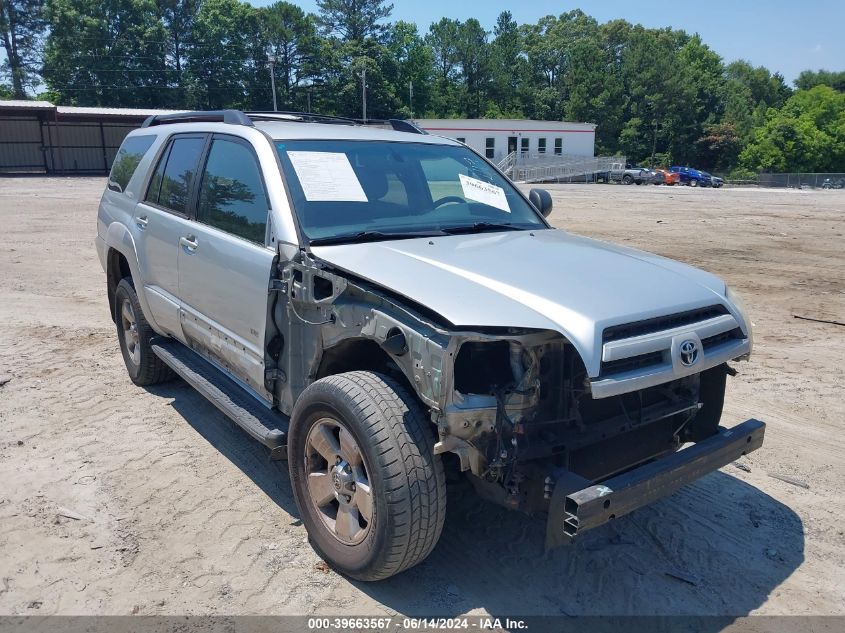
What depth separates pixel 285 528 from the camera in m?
3.71

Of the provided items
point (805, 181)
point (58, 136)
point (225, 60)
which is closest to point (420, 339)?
point (58, 136)

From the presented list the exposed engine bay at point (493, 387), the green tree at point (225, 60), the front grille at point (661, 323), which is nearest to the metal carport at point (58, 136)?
the green tree at point (225, 60)

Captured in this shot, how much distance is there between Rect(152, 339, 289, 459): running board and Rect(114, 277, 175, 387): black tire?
0.17 metres

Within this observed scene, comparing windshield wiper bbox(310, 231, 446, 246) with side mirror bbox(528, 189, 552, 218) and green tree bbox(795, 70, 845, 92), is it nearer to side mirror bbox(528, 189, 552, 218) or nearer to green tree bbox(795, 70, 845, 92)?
side mirror bbox(528, 189, 552, 218)

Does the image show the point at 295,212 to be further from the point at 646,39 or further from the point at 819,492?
the point at 646,39

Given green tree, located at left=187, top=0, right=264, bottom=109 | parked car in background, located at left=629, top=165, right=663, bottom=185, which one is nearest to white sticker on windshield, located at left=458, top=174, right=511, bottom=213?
parked car in background, located at left=629, top=165, right=663, bottom=185

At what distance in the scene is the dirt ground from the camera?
3150 millimetres

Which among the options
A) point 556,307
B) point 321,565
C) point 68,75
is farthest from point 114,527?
point 68,75

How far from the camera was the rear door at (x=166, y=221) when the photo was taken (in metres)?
4.64

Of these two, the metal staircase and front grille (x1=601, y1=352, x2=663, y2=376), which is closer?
front grille (x1=601, y1=352, x2=663, y2=376)

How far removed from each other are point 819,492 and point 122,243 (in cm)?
516

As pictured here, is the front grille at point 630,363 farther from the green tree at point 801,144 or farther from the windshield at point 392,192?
the green tree at point 801,144

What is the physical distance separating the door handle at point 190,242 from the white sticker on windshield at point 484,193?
173 cm

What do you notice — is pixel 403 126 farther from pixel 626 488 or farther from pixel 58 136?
pixel 58 136
